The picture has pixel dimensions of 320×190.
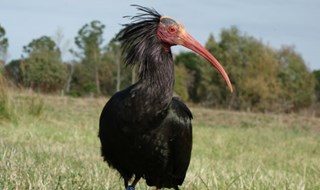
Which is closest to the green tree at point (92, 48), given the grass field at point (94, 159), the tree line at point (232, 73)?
the tree line at point (232, 73)

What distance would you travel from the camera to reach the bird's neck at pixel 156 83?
12.2 ft

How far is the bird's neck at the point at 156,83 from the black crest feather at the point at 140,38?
2.8 inches

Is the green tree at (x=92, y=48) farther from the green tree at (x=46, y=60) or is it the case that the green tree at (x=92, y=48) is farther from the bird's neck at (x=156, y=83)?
the bird's neck at (x=156, y=83)

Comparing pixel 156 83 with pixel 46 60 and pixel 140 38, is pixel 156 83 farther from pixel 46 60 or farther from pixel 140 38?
pixel 46 60

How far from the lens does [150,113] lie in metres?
3.70

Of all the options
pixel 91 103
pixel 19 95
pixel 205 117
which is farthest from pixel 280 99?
pixel 19 95

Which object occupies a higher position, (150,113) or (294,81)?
(294,81)

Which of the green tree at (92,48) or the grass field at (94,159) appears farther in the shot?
the green tree at (92,48)

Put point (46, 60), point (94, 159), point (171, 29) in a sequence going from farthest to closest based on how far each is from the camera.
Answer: point (46, 60) → point (94, 159) → point (171, 29)

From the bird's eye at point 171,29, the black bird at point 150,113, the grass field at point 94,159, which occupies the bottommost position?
the grass field at point 94,159

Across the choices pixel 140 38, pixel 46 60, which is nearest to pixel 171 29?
pixel 140 38

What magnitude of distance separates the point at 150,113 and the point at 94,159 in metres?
3.52

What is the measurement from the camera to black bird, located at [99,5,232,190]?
3715 millimetres

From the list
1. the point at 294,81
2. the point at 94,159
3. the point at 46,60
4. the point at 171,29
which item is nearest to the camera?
the point at 171,29
